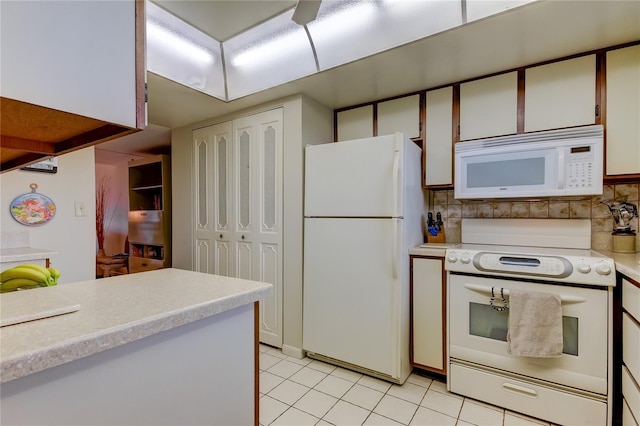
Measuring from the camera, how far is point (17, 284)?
0.90 meters

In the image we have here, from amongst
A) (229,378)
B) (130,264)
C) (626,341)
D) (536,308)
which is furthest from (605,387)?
(130,264)

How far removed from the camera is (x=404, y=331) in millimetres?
2125

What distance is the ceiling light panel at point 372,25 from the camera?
1.62 meters

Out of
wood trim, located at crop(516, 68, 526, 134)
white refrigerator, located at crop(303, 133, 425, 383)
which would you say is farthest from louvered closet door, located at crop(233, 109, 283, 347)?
wood trim, located at crop(516, 68, 526, 134)

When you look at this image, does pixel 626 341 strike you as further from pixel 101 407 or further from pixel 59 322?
pixel 59 322

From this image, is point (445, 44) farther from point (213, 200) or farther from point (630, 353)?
point (213, 200)

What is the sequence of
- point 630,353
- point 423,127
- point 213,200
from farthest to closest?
point 213,200 → point 423,127 → point 630,353

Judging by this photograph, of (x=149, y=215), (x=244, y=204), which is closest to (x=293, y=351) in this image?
(x=244, y=204)

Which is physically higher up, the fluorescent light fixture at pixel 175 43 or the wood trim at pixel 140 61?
the fluorescent light fixture at pixel 175 43

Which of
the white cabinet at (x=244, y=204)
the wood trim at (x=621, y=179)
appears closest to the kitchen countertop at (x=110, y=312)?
the white cabinet at (x=244, y=204)

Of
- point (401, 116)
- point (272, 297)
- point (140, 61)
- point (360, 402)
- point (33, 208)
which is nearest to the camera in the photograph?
point (140, 61)

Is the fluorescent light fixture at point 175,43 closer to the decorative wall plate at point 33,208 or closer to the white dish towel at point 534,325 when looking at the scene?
the decorative wall plate at point 33,208

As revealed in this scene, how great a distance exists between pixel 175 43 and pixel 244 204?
1.36 m

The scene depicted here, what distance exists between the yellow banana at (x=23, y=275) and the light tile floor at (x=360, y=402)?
135 centimetres
